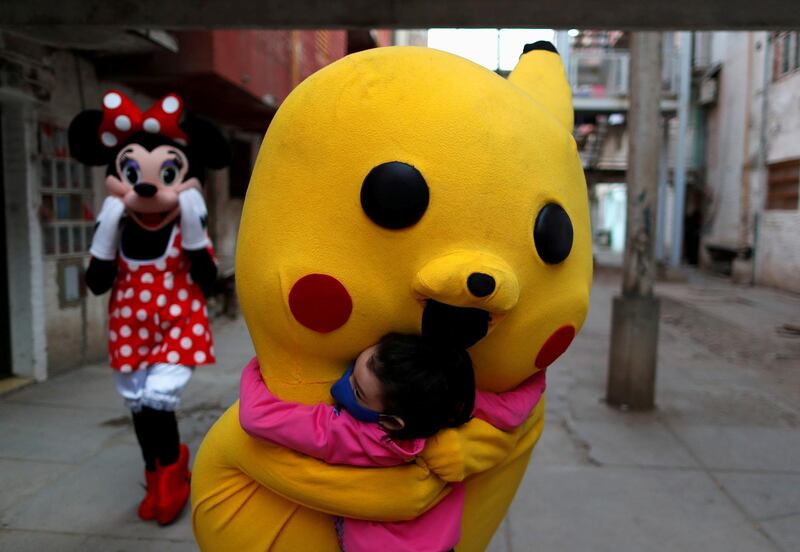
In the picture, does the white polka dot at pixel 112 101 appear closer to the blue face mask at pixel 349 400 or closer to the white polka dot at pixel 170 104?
the white polka dot at pixel 170 104

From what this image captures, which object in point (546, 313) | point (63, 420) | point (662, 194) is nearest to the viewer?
point (546, 313)

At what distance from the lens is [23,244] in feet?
17.1

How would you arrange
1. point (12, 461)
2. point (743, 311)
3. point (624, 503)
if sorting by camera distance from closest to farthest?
point (624, 503), point (12, 461), point (743, 311)

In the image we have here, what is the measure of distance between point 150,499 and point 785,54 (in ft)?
48.9

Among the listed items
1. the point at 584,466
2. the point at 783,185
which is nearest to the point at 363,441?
the point at 584,466

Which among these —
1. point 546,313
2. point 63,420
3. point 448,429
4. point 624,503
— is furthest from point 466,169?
point 63,420

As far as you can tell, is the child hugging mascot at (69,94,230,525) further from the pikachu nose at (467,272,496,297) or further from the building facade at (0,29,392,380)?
the building facade at (0,29,392,380)

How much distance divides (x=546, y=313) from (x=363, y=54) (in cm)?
79

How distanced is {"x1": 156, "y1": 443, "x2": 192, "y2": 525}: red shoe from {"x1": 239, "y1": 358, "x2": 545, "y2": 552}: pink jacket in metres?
1.67

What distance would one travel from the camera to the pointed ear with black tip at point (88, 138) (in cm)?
287

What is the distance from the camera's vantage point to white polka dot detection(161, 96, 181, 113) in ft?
9.41

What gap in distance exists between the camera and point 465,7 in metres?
3.01

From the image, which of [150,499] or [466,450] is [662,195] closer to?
[150,499]

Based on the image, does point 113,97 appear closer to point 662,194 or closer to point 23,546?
point 23,546
